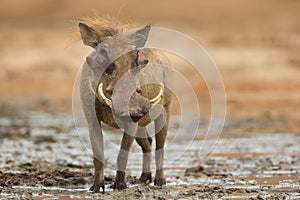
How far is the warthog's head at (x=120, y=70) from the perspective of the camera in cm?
923

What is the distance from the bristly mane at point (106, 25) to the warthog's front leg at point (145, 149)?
158 centimetres

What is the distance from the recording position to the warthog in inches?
367

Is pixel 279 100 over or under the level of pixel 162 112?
over

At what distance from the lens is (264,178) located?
36.5 ft

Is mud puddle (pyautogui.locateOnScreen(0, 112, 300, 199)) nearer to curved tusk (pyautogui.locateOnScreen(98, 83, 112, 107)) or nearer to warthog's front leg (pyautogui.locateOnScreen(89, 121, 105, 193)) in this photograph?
warthog's front leg (pyautogui.locateOnScreen(89, 121, 105, 193))

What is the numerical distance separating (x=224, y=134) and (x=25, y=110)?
799 cm

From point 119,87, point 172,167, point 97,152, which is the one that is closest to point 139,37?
point 119,87

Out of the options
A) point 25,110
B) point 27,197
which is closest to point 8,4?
point 25,110

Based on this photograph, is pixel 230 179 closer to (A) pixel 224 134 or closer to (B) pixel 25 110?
(A) pixel 224 134

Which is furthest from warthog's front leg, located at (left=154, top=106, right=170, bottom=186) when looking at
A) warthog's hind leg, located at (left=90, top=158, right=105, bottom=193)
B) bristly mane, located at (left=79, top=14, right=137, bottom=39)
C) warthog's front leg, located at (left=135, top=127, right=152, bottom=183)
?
bristly mane, located at (left=79, top=14, right=137, bottom=39)

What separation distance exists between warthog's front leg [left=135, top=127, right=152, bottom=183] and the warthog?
26 millimetres

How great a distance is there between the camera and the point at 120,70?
936cm

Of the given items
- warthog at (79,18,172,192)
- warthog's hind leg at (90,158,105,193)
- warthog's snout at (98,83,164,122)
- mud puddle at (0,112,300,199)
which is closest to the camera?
warthog's snout at (98,83,164,122)

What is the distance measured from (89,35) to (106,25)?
0.27m
